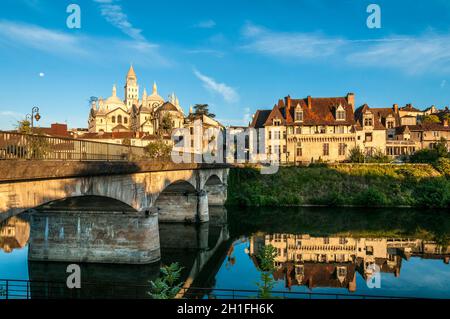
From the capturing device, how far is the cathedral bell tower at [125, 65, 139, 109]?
181 m

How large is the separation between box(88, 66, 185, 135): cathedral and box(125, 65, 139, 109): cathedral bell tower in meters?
21.4

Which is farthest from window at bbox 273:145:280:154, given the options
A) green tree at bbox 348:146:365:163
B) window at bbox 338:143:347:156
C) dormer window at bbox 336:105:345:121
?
green tree at bbox 348:146:365:163

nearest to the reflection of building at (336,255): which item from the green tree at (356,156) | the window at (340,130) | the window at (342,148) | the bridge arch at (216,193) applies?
the bridge arch at (216,193)

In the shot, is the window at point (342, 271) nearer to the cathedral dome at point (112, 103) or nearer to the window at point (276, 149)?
the window at point (276, 149)

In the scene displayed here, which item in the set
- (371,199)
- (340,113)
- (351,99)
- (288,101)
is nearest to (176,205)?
(371,199)

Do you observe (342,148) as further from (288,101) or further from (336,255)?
(336,255)

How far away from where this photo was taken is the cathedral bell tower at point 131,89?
181250 millimetres

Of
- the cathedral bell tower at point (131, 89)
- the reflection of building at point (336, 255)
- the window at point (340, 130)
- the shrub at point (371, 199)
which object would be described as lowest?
the reflection of building at point (336, 255)

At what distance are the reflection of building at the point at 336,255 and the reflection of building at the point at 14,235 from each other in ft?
68.6

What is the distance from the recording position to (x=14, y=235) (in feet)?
114

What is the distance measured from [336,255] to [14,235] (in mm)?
31014

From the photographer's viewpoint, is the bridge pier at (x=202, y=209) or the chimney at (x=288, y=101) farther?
the chimney at (x=288, y=101)

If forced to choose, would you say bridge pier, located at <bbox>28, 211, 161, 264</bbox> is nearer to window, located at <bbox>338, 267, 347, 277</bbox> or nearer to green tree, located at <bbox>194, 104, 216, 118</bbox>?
window, located at <bbox>338, 267, 347, 277</bbox>

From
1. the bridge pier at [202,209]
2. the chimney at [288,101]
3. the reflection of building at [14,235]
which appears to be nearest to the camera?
the reflection of building at [14,235]
